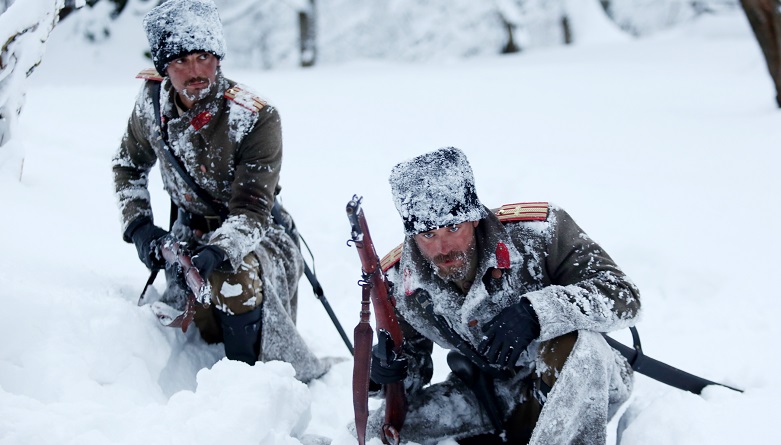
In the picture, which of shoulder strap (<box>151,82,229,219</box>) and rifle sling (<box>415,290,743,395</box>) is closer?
rifle sling (<box>415,290,743,395</box>)

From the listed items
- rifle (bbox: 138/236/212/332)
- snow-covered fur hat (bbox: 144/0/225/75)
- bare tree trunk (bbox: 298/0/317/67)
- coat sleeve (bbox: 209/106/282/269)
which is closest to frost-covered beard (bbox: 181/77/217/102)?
snow-covered fur hat (bbox: 144/0/225/75)

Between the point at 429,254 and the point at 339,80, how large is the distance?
9.49 meters

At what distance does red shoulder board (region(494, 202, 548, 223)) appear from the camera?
271cm

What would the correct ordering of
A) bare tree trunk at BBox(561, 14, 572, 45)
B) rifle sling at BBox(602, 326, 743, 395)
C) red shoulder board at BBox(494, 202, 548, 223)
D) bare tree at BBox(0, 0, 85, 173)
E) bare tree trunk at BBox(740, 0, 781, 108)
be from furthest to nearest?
bare tree trunk at BBox(561, 14, 572, 45) → bare tree trunk at BBox(740, 0, 781, 108) → bare tree at BBox(0, 0, 85, 173) → rifle sling at BBox(602, 326, 743, 395) → red shoulder board at BBox(494, 202, 548, 223)

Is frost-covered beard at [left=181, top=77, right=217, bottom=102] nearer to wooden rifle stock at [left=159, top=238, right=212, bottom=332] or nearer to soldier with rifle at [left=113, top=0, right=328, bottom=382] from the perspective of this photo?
soldier with rifle at [left=113, top=0, right=328, bottom=382]

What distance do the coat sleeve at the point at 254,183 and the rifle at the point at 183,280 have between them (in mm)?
180

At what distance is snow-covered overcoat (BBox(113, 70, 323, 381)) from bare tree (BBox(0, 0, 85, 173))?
0.63 metres

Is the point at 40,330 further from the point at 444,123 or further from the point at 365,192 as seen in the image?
the point at 444,123

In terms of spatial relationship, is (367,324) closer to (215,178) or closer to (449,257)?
(449,257)

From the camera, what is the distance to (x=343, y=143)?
7.88 metres

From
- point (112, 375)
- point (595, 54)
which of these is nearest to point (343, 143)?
point (112, 375)

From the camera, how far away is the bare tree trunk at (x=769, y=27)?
23.8ft

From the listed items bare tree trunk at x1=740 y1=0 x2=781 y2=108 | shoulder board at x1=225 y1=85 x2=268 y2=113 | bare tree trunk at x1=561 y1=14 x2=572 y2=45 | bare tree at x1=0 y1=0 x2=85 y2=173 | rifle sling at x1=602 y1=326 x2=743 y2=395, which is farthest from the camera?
bare tree trunk at x1=561 y1=14 x2=572 y2=45

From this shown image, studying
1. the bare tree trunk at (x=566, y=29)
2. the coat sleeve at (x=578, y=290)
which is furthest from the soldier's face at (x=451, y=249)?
the bare tree trunk at (x=566, y=29)
